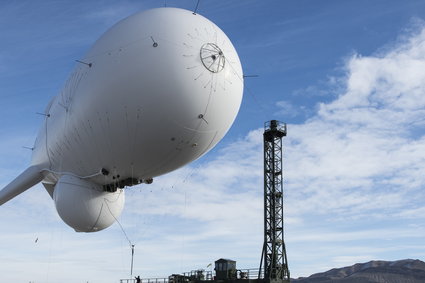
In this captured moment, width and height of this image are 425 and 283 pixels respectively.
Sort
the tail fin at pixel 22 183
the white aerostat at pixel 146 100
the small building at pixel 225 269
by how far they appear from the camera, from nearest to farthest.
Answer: the white aerostat at pixel 146 100, the tail fin at pixel 22 183, the small building at pixel 225 269

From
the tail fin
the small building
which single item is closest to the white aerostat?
the tail fin

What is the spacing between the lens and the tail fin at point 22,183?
28203 mm

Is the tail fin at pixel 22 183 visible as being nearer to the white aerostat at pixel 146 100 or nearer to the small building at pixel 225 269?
the white aerostat at pixel 146 100

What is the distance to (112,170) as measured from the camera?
23094 mm

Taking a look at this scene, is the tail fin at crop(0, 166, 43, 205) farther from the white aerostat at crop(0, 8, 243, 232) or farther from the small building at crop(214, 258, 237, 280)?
Result: the small building at crop(214, 258, 237, 280)

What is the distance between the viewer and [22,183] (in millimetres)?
29297

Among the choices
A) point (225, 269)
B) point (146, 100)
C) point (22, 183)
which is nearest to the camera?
point (146, 100)

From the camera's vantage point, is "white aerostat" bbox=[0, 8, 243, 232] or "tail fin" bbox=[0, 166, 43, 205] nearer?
"white aerostat" bbox=[0, 8, 243, 232]

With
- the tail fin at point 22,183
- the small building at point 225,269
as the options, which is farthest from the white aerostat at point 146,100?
the small building at point 225,269

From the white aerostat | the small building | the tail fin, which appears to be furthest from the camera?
the small building

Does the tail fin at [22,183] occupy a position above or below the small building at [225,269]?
above

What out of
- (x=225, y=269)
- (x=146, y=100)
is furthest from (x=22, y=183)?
(x=225, y=269)

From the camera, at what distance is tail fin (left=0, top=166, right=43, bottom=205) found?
28203mm

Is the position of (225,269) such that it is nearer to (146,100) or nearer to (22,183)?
(22,183)
